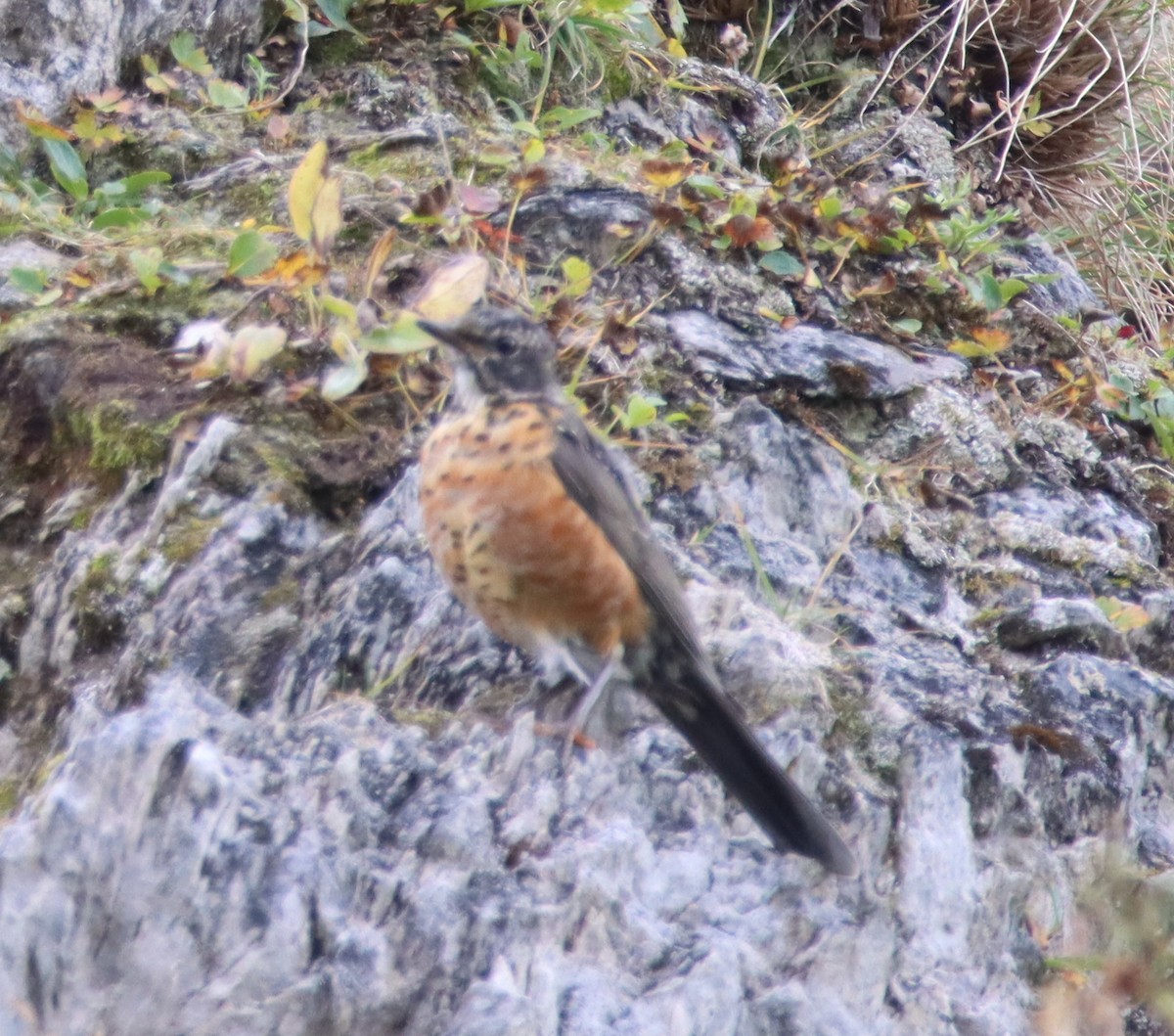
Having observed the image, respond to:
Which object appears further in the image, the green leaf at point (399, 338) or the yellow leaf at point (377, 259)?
the yellow leaf at point (377, 259)

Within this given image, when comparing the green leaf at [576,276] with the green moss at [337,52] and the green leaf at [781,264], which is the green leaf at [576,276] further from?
the green moss at [337,52]

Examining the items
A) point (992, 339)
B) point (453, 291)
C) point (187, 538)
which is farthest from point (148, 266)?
point (992, 339)

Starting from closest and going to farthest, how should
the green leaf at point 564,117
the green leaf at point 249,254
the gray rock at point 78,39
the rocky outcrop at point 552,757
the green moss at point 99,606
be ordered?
1. the rocky outcrop at point 552,757
2. the green moss at point 99,606
3. the green leaf at point 249,254
4. the gray rock at point 78,39
5. the green leaf at point 564,117

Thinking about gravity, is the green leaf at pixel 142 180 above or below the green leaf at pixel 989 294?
above

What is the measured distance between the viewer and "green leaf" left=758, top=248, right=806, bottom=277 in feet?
18.8

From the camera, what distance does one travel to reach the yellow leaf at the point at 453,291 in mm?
4398

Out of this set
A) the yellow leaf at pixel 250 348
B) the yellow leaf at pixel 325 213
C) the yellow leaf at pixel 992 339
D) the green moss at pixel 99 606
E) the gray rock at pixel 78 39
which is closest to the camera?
the green moss at pixel 99 606

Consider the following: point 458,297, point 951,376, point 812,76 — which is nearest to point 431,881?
point 458,297

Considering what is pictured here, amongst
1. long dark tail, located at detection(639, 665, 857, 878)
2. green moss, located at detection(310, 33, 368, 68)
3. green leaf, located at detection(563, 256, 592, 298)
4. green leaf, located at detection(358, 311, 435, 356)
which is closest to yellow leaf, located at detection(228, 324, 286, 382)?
green leaf, located at detection(358, 311, 435, 356)

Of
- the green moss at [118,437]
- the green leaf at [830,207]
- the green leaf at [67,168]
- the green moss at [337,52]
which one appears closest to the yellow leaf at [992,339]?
the green leaf at [830,207]

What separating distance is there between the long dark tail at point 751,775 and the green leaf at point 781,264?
2.36m

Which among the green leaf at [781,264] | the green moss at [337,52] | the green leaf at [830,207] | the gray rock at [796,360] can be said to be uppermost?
the green moss at [337,52]

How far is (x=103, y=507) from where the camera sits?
4.18 metres

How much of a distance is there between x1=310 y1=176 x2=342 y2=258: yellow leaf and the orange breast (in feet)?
3.09
